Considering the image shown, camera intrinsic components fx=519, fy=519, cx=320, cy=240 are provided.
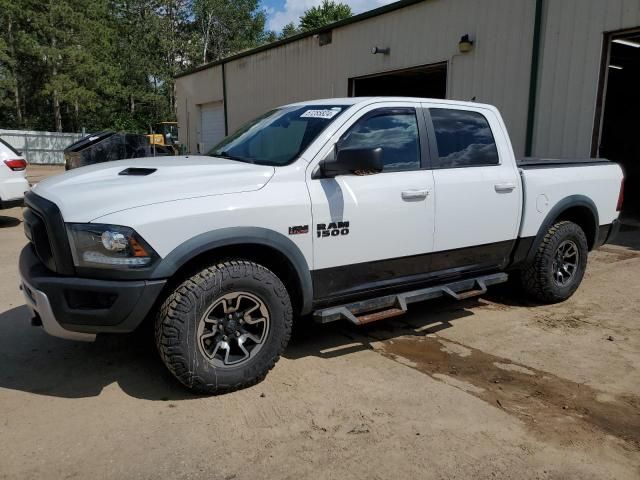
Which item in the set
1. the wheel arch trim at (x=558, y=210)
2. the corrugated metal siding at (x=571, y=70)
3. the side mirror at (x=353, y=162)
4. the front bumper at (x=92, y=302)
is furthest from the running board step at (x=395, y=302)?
the corrugated metal siding at (x=571, y=70)

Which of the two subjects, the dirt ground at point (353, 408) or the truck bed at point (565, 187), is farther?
the truck bed at point (565, 187)

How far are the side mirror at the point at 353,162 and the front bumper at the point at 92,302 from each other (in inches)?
52.9

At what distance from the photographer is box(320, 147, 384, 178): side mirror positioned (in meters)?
3.40

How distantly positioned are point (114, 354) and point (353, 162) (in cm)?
234

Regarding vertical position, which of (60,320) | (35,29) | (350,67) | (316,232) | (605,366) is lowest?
(605,366)

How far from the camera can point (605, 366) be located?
3953 mm

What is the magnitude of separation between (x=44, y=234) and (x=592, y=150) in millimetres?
8469

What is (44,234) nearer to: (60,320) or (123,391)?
(60,320)

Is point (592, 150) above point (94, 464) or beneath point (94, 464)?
above

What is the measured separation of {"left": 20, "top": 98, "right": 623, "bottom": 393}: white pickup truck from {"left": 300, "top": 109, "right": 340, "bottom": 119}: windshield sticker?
0.02 m

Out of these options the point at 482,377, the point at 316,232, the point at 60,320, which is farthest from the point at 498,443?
the point at 60,320

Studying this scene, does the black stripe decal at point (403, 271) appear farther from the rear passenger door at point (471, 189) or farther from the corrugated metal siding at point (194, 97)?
the corrugated metal siding at point (194, 97)

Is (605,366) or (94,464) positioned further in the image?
(605,366)

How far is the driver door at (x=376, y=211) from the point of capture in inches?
142
